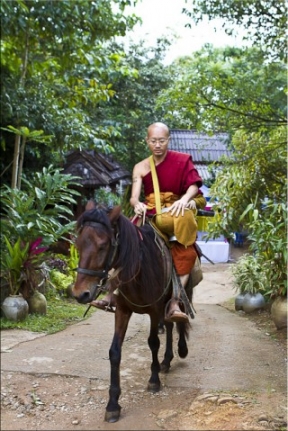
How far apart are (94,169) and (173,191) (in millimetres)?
2668

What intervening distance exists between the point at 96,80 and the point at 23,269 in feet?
9.50

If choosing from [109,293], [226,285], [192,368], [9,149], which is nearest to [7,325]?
[109,293]

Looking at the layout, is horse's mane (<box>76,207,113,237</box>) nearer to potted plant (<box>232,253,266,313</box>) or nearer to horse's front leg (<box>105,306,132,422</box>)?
horse's front leg (<box>105,306,132,422</box>)

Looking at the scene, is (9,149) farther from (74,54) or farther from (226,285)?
(226,285)

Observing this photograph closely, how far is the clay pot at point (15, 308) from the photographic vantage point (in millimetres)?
2981

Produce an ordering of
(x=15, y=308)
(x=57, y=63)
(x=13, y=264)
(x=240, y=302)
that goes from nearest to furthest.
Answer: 1. (x=15, y=308)
2. (x=13, y=264)
3. (x=57, y=63)
4. (x=240, y=302)

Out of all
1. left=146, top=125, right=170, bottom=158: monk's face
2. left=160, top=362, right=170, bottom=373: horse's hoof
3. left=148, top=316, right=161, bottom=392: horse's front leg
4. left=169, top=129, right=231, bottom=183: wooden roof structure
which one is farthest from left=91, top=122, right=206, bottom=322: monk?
→ left=169, top=129, right=231, bottom=183: wooden roof structure

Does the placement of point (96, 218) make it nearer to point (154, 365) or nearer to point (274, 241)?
point (154, 365)

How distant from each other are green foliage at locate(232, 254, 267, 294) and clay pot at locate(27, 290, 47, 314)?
3.53 metres

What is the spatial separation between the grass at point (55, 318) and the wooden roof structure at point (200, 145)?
307 cm

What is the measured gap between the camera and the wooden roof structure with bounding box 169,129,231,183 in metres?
6.39

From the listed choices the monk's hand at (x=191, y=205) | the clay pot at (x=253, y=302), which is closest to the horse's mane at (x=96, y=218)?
the monk's hand at (x=191, y=205)

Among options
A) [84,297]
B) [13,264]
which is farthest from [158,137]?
[13,264]

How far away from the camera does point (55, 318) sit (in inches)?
135
